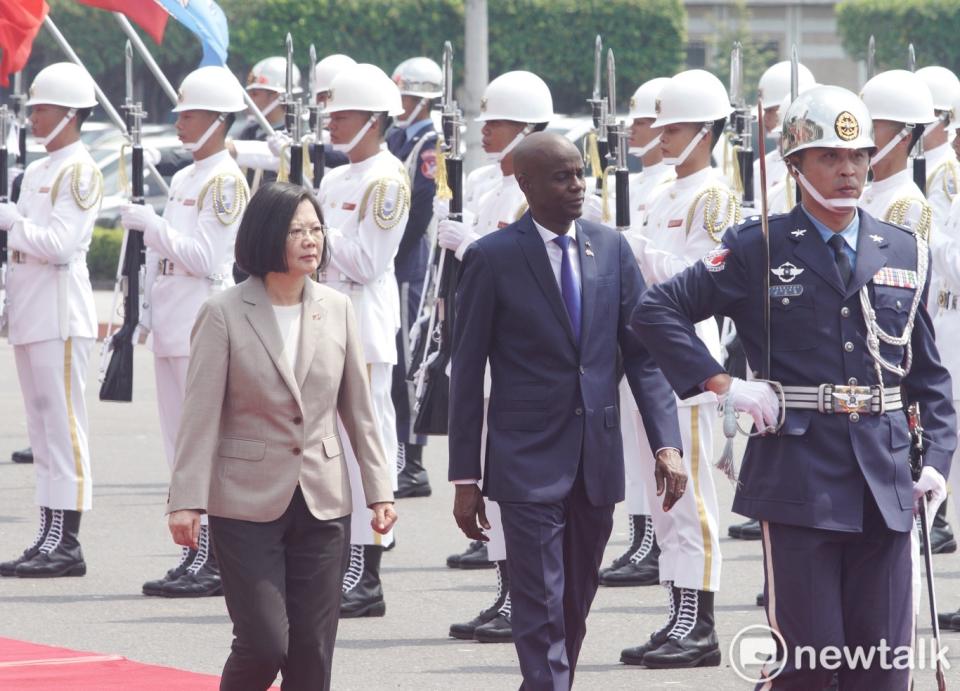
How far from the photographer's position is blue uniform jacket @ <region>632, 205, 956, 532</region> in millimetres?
5172

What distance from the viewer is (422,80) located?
11.6 m

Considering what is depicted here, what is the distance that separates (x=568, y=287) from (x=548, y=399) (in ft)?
1.10

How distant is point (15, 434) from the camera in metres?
13.7

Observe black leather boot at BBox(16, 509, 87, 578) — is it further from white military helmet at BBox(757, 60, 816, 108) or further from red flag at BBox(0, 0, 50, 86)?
white military helmet at BBox(757, 60, 816, 108)

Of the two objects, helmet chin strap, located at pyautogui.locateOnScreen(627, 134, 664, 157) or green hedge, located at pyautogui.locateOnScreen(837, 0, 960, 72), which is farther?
green hedge, located at pyautogui.locateOnScreen(837, 0, 960, 72)

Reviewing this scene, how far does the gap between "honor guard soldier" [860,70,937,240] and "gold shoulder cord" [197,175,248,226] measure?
2.53 m

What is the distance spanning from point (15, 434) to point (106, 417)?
2.63ft

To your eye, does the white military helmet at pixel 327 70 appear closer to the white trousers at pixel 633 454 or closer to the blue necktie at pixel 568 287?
the white trousers at pixel 633 454

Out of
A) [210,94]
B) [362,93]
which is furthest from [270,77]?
[362,93]

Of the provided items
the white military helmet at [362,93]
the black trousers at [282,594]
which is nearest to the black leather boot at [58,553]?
the white military helmet at [362,93]

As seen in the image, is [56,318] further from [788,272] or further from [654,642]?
[788,272]

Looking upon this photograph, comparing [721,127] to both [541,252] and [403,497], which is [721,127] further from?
[403,497]

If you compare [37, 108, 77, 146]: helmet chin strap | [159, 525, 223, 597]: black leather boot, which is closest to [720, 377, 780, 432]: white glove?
[159, 525, 223, 597]: black leather boot

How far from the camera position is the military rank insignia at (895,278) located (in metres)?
5.28
